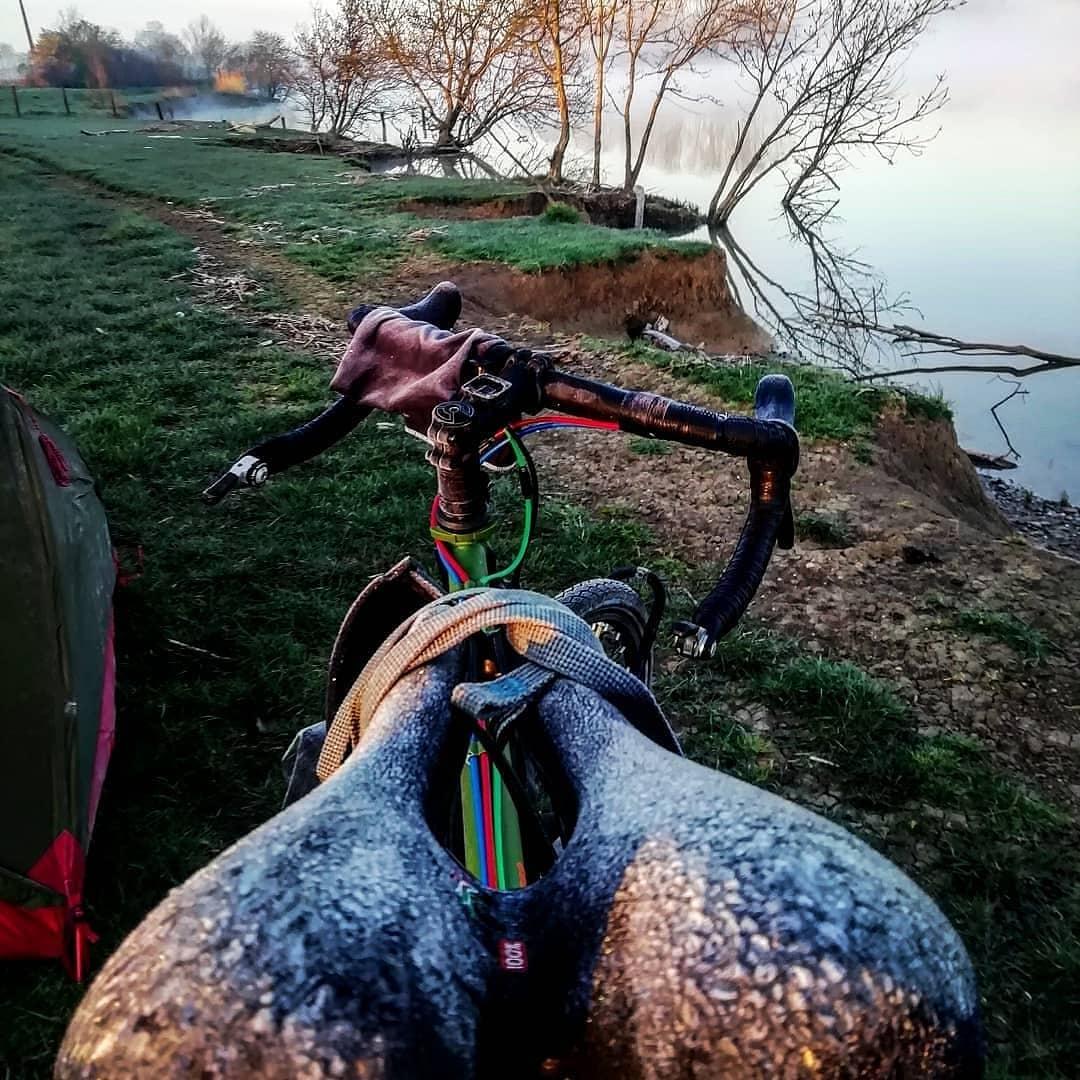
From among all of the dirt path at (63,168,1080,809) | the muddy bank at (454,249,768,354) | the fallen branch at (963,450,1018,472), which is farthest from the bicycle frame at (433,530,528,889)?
the fallen branch at (963,450,1018,472)

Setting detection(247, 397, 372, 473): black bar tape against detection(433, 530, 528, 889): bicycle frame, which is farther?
detection(247, 397, 372, 473): black bar tape

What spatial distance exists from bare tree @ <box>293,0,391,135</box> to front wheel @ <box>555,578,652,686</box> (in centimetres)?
2514

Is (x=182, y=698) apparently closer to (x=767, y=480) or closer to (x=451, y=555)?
(x=451, y=555)

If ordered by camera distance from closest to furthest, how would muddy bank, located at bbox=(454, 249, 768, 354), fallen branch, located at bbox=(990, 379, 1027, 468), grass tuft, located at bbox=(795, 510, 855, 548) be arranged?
grass tuft, located at bbox=(795, 510, 855, 548), muddy bank, located at bbox=(454, 249, 768, 354), fallen branch, located at bbox=(990, 379, 1027, 468)

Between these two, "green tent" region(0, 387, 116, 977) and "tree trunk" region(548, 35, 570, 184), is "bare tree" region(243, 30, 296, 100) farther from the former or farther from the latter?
"green tent" region(0, 387, 116, 977)

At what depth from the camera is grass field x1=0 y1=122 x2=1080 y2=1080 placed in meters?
2.59

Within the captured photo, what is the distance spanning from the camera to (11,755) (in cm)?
241

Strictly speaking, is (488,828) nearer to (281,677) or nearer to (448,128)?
(281,677)

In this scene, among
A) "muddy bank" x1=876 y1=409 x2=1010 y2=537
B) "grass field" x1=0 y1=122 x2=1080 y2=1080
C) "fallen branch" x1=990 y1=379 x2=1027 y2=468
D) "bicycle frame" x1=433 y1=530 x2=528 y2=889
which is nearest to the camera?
"bicycle frame" x1=433 y1=530 x2=528 y2=889

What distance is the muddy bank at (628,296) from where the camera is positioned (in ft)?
30.3

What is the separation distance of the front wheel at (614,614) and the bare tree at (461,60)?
832 inches

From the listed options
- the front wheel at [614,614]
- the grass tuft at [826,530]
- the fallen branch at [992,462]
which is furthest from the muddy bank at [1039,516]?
the front wheel at [614,614]

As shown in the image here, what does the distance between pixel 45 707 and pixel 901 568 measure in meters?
3.84

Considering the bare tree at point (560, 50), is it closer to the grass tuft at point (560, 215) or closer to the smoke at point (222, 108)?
the grass tuft at point (560, 215)
